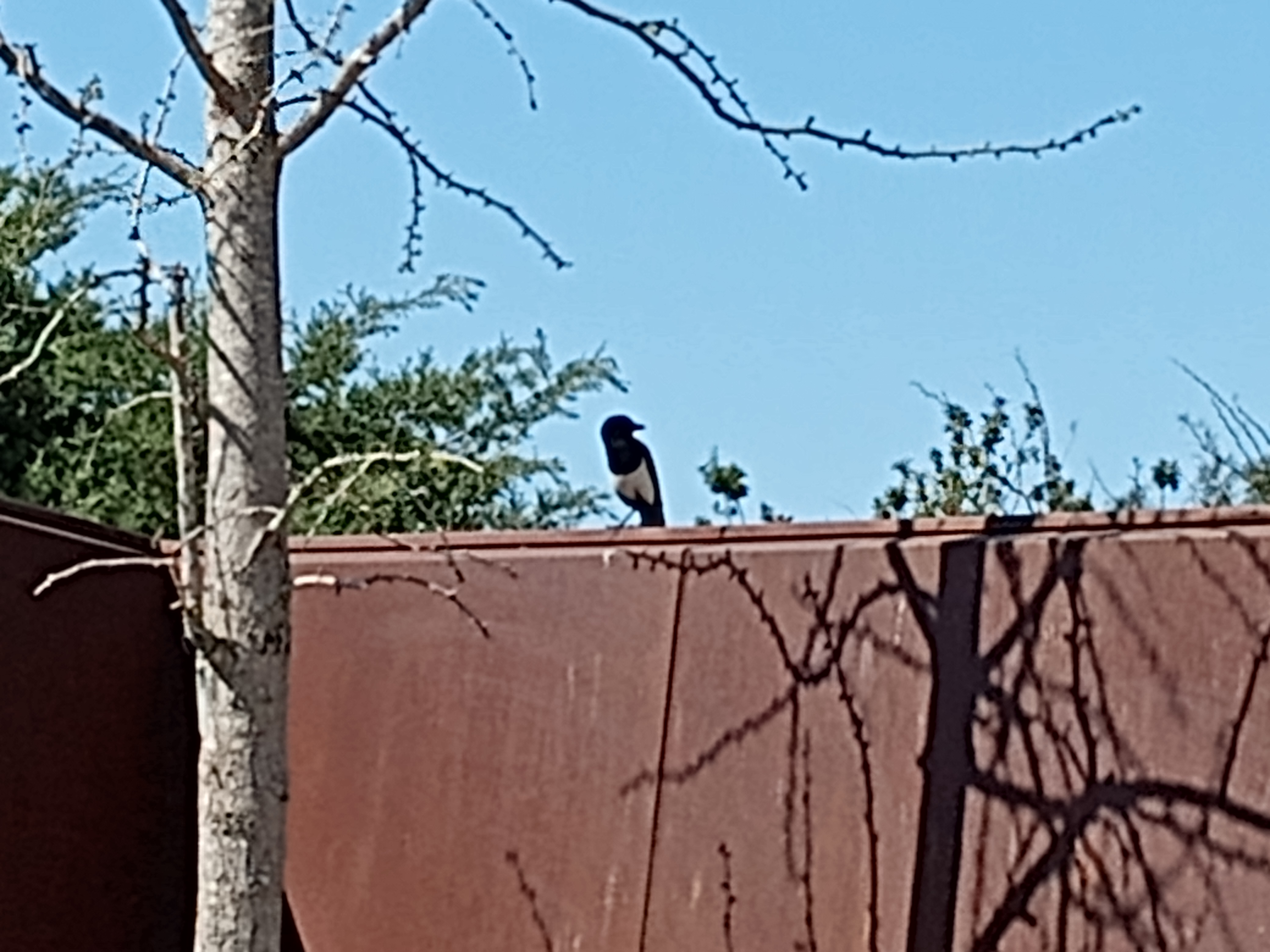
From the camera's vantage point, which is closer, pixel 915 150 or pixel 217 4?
pixel 217 4

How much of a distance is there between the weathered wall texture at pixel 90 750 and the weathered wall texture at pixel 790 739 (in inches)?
9.7

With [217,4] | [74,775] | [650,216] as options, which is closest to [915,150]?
[217,4]

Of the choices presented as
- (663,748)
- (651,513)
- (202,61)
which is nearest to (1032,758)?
(663,748)

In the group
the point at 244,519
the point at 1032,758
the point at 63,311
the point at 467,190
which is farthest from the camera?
the point at 1032,758

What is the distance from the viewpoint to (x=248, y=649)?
2.14 metres

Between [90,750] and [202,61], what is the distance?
6.81ft

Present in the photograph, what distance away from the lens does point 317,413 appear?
7.60 m

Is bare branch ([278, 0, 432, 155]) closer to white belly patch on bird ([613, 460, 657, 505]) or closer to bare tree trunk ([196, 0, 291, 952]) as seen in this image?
bare tree trunk ([196, 0, 291, 952])

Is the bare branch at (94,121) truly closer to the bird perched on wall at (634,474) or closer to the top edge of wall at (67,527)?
the top edge of wall at (67,527)

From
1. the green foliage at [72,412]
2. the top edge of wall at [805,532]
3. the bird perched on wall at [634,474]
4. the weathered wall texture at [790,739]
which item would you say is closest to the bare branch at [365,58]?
the weathered wall texture at [790,739]

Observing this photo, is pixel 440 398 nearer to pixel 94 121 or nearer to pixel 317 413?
pixel 317 413

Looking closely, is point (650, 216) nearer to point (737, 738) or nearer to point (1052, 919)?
point (737, 738)

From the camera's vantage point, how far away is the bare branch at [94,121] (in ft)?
6.81

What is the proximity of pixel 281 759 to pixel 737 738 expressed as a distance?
149 cm
